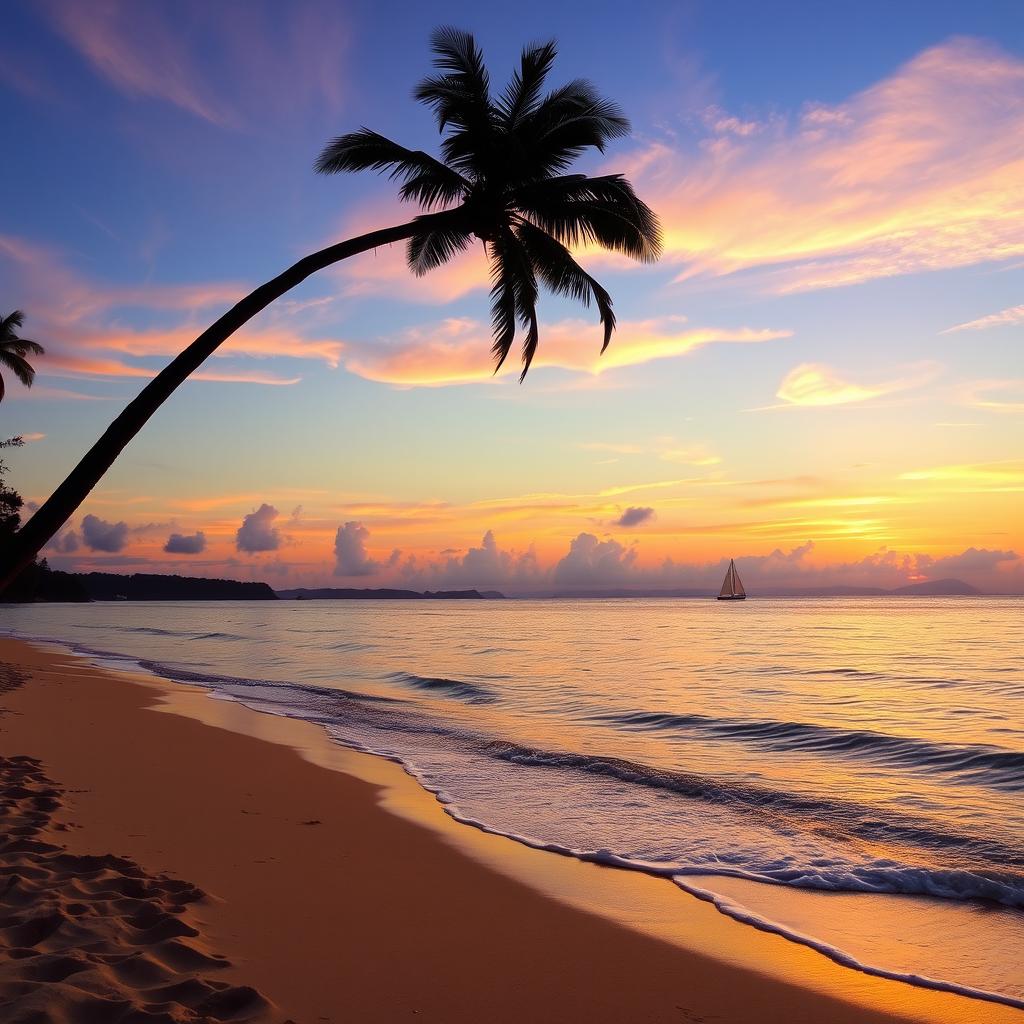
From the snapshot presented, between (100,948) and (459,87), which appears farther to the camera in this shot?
(459,87)

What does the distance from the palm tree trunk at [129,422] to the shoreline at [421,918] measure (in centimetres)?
225

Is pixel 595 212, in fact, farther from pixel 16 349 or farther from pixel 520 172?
pixel 16 349

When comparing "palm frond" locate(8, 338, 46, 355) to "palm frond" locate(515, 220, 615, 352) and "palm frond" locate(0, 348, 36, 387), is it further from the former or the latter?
"palm frond" locate(515, 220, 615, 352)

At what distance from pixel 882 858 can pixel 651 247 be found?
928 centimetres

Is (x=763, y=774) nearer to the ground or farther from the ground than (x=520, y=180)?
nearer to the ground

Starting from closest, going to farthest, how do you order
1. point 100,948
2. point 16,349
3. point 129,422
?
point 100,948, point 129,422, point 16,349

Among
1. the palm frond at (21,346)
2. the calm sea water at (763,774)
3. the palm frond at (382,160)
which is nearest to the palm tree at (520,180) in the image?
the palm frond at (382,160)

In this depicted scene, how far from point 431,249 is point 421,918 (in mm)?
11302

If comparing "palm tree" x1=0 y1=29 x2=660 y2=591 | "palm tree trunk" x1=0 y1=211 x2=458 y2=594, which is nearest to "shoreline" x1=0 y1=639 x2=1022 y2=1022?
"palm tree trunk" x1=0 y1=211 x2=458 y2=594

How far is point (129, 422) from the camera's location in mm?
6324

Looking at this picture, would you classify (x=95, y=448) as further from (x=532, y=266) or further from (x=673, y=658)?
(x=673, y=658)

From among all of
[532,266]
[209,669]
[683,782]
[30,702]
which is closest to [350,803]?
[683,782]

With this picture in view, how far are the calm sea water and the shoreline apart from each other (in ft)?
1.82

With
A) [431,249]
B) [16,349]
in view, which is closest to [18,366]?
[16,349]
